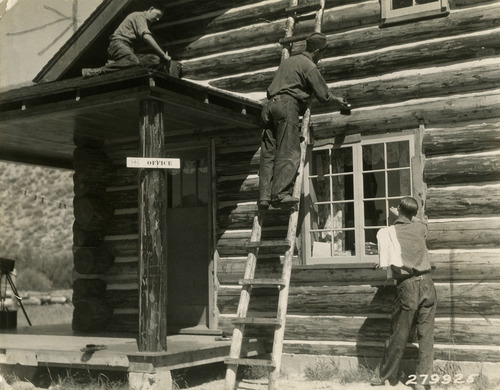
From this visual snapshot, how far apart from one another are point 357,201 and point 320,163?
2.67ft

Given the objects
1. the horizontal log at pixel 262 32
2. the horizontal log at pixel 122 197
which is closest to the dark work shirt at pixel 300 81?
the horizontal log at pixel 262 32

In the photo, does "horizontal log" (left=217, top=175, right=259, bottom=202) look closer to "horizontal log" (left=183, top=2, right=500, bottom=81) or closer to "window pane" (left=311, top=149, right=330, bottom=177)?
"window pane" (left=311, top=149, right=330, bottom=177)

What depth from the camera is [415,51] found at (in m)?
8.37

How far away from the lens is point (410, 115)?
327 inches

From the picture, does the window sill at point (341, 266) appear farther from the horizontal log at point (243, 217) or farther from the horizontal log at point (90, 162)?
the horizontal log at point (90, 162)

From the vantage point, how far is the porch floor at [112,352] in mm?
7160

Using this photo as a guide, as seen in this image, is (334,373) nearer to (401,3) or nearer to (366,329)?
(366,329)

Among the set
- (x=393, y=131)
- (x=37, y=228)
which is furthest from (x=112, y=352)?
(x=37, y=228)

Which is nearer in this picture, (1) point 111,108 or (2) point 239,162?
(1) point 111,108

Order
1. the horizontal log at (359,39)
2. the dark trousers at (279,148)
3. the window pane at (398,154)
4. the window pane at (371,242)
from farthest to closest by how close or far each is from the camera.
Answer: the window pane at (371,242) < the window pane at (398,154) < the horizontal log at (359,39) < the dark trousers at (279,148)

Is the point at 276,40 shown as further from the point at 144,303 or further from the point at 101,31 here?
the point at 144,303

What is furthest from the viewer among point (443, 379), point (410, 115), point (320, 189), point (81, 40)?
point (81, 40)

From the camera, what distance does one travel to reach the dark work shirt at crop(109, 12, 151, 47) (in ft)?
29.6

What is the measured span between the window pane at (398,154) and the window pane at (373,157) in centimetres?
11
